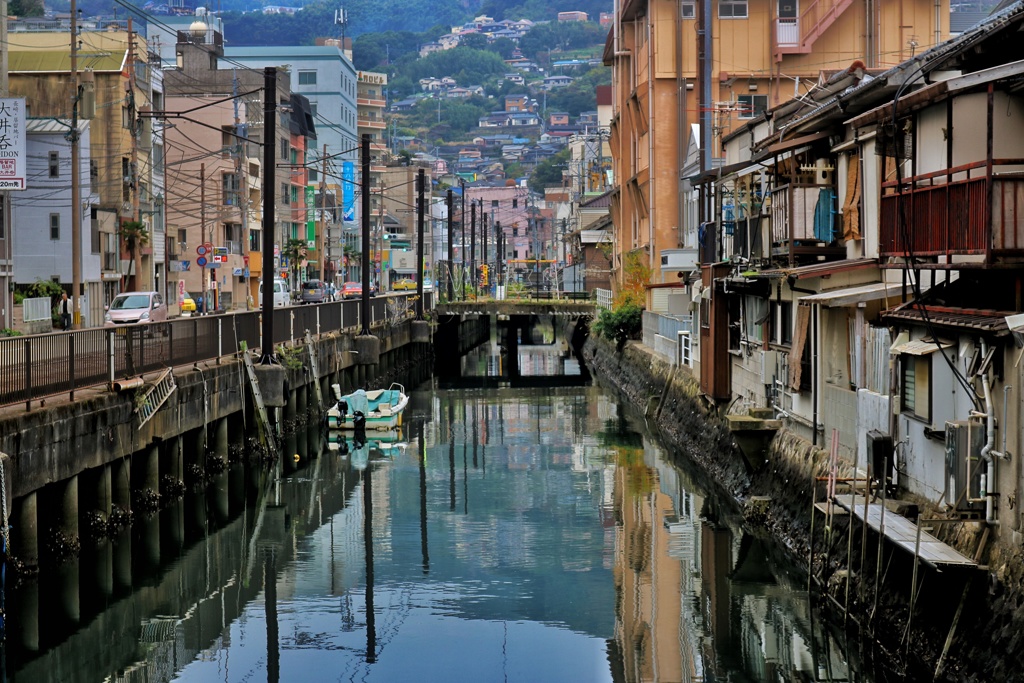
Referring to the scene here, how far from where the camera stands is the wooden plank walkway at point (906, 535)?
508 inches

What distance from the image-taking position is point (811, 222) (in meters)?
23.9

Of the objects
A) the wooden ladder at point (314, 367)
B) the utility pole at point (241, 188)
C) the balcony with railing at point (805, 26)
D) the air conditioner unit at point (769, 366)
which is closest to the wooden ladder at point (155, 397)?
the air conditioner unit at point (769, 366)

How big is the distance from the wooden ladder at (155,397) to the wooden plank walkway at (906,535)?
12.4 meters

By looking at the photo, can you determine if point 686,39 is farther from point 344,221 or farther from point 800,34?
point 344,221

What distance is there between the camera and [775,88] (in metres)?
47.5

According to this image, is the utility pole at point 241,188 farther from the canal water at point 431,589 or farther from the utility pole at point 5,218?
the canal water at point 431,589

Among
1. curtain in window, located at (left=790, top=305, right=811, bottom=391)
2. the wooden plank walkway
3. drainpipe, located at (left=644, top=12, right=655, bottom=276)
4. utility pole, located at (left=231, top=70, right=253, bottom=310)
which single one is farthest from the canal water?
utility pole, located at (left=231, top=70, right=253, bottom=310)

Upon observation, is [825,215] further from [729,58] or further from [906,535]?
[729,58]

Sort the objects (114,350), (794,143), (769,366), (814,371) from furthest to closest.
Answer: (769,366), (794,143), (114,350), (814,371)

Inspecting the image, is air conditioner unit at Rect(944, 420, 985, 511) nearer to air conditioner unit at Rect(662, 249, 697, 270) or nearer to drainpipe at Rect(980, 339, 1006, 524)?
drainpipe at Rect(980, 339, 1006, 524)

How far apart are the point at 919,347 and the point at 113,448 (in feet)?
42.3

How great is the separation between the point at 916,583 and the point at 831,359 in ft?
28.0

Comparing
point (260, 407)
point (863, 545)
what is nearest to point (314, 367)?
point (260, 407)

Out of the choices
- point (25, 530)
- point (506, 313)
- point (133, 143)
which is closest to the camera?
point (25, 530)
